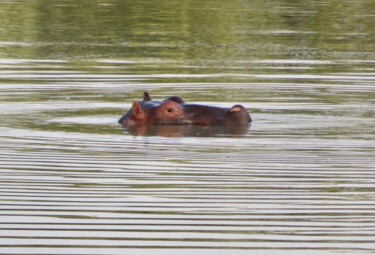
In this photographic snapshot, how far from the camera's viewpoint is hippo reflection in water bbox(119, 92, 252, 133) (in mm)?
14789

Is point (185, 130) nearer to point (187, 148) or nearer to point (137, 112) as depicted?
point (137, 112)

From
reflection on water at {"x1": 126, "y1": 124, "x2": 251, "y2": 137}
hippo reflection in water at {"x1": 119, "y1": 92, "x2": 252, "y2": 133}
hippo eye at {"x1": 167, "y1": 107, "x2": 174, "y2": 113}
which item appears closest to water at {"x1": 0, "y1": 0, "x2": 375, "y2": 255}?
reflection on water at {"x1": 126, "y1": 124, "x2": 251, "y2": 137}

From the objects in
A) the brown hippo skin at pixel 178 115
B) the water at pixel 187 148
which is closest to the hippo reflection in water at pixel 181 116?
the brown hippo skin at pixel 178 115

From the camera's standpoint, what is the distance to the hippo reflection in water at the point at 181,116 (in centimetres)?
1479

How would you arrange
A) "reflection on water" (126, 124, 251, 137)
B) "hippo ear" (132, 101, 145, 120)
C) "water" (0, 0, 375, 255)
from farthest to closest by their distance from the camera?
"hippo ear" (132, 101, 145, 120), "reflection on water" (126, 124, 251, 137), "water" (0, 0, 375, 255)

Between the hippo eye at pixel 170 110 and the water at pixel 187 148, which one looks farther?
the hippo eye at pixel 170 110

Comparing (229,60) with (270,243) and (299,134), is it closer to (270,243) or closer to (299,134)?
(299,134)

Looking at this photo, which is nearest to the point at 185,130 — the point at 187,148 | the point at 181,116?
the point at 181,116

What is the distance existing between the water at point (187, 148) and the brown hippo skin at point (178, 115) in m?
0.20

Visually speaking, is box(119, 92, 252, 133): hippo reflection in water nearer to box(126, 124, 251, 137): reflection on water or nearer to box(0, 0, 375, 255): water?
box(126, 124, 251, 137): reflection on water

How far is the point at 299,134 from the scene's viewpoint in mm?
14148

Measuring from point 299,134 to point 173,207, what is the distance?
4.47m

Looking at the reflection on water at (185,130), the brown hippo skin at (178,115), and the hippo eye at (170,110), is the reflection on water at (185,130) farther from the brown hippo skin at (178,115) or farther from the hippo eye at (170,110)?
→ the hippo eye at (170,110)

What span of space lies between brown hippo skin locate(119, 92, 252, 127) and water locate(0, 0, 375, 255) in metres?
0.20
